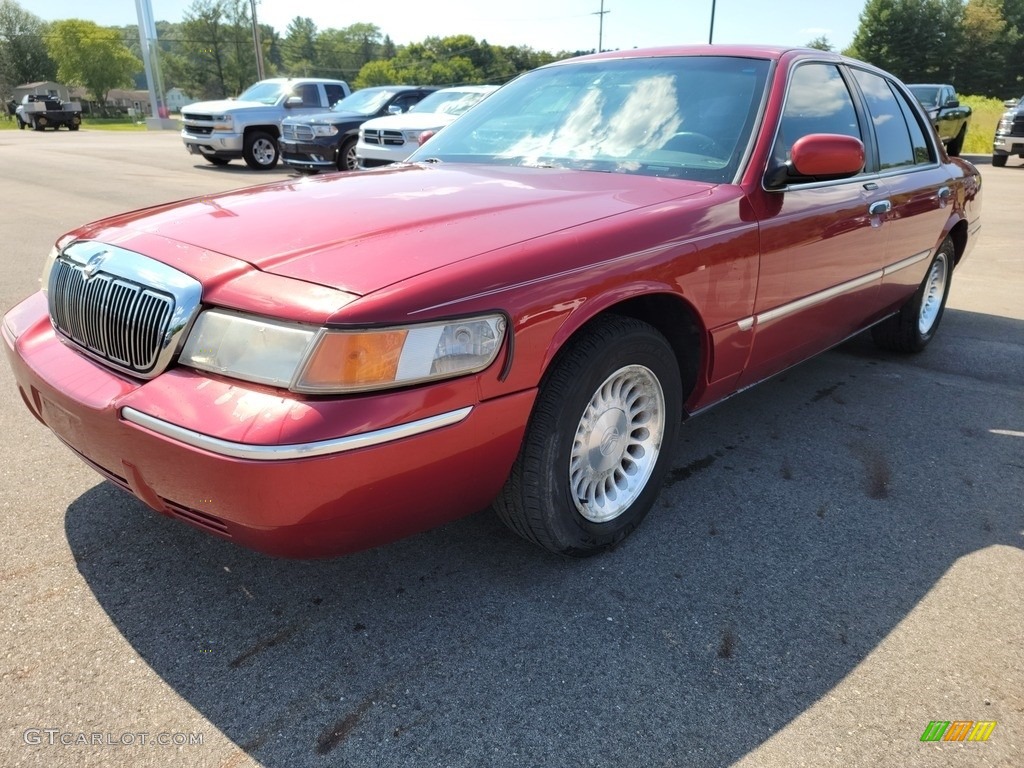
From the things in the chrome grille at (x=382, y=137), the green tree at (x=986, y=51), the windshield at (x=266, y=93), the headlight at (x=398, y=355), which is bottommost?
the chrome grille at (x=382, y=137)

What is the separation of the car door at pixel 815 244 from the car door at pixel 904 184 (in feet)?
0.47

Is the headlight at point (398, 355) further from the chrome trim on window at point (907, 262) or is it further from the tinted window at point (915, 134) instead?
the tinted window at point (915, 134)

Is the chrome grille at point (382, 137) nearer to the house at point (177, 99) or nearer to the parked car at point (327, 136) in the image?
the parked car at point (327, 136)

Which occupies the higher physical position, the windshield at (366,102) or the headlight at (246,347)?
the windshield at (366,102)

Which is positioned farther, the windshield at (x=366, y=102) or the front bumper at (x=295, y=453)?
the windshield at (x=366, y=102)

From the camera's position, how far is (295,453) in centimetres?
171

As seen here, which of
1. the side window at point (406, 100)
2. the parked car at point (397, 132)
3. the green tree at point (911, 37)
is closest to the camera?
the parked car at point (397, 132)

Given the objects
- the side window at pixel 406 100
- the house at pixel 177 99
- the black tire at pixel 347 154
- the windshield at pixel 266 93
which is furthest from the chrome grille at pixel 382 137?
the house at pixel 177 99

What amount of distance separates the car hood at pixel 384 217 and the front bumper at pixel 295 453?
0.33 m

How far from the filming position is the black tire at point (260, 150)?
50.6 feet

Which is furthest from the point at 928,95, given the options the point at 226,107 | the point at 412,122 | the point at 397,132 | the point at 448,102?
the point at 226,107

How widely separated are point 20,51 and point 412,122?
319ft

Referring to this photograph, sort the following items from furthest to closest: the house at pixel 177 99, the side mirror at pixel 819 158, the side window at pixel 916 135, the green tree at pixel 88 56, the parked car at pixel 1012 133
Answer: the house at pixel 177 99 < the green tree at pixel 88 56 < the parked car at pixel 1012 133 < the side window at pixel 916 135 < the side mirror at pixel 819 158

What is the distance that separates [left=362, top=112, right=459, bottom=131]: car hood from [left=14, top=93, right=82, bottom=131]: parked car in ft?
120
